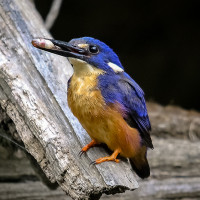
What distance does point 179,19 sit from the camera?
301 inches

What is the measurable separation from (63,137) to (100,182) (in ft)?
1.48

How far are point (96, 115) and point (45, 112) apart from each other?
358 mm

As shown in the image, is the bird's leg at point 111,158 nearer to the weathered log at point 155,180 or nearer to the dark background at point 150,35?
the weathered log at point 155,180

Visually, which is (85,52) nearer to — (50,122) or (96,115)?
(96,115)

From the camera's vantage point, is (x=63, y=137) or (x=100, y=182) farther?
(x=63, y=137)

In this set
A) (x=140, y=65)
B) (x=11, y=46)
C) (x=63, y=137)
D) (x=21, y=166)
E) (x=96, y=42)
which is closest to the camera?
(x=63, y=137)

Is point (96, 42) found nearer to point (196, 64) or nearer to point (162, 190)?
point (162, 190)

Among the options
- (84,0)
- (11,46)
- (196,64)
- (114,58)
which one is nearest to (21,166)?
(11,46)

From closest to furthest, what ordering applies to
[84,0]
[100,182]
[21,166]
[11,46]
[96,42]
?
1. [100,182]
2. [96,42]
3. [11,46]
4. [21,166]
5. [84,0]

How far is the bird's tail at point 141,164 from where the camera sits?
343 cm

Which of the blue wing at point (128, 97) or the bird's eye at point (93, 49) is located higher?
the bird's eye at point (93, 49)

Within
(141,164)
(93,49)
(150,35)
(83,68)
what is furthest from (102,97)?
(150,35)

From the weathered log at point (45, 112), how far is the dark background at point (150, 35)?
384cm

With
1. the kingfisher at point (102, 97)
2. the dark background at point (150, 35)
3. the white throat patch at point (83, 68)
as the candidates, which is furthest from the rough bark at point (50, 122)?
the dark background at point (150, 35)
